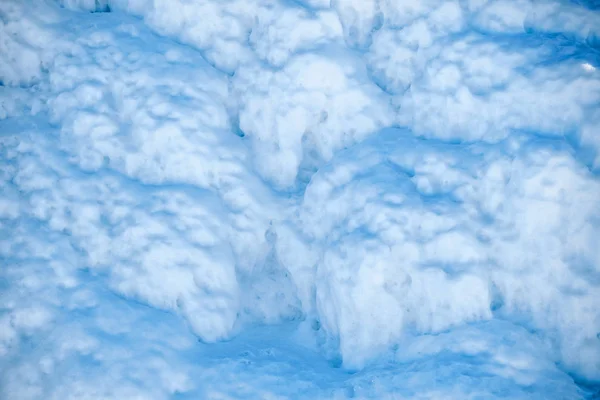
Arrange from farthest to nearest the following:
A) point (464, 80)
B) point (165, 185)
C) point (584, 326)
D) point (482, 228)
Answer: point (165, 185), point (464, 80), point (482, 228), point (584, 326)

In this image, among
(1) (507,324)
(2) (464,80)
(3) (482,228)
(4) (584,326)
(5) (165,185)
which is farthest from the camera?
(5) (165,185)

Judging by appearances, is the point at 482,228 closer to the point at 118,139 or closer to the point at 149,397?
the point at 149,397

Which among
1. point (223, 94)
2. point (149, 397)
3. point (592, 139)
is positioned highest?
point (592, 139)

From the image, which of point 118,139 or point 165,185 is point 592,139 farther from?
point 118,139

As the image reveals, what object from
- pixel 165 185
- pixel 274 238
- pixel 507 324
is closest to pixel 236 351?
pixel 274 238

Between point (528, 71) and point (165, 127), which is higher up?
point (528, 71)

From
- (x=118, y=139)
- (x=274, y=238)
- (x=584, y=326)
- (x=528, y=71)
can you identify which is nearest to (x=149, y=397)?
(x=274, y=238)

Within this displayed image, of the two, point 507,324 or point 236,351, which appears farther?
point 236,351
